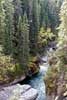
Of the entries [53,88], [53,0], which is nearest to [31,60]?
[53,88]

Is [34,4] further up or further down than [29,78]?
further up

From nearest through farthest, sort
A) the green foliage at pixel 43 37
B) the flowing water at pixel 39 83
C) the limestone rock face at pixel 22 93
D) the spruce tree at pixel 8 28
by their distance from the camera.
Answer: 1. the limestone rock face at pixel 22 93
2. the flowing water at pixel 39 83
3. the spruce tree at pixel 8 28
4. the green foliage at pixel 43 37

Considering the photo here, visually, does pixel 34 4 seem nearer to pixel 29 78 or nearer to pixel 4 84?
pixel 29 78

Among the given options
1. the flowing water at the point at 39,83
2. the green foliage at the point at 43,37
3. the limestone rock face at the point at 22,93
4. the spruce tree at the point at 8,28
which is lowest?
the flowing water at the point at 39,83

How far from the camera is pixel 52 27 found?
70.5 metres

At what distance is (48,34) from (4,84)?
1017 inches

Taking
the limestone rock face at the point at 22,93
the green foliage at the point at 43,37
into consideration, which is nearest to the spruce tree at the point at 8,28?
the limestone rock face at the point at 22,93

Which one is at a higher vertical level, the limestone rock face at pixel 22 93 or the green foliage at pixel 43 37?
the green foliage at pixel 43 37

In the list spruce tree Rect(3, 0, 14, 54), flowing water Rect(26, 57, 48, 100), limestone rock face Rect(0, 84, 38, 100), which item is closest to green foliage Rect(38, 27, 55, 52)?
flowing water Rect(26, 57, 48, 100)

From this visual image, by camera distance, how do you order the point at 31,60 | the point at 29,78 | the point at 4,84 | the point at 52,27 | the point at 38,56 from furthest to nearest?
the point at 52,27 < the point at 38,56 < the point at 31,60 < the point at 29,78 < the point at 4,84

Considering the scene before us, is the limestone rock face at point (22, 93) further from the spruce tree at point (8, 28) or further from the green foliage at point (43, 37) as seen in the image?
the green foliage at point (43, 37)

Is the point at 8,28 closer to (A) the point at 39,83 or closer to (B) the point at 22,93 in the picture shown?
(A) the point at 39,83

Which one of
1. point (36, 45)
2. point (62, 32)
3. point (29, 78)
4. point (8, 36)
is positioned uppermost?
point (62, 32)

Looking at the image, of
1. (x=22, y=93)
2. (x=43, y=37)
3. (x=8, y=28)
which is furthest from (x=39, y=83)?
(x=43, y=37)
